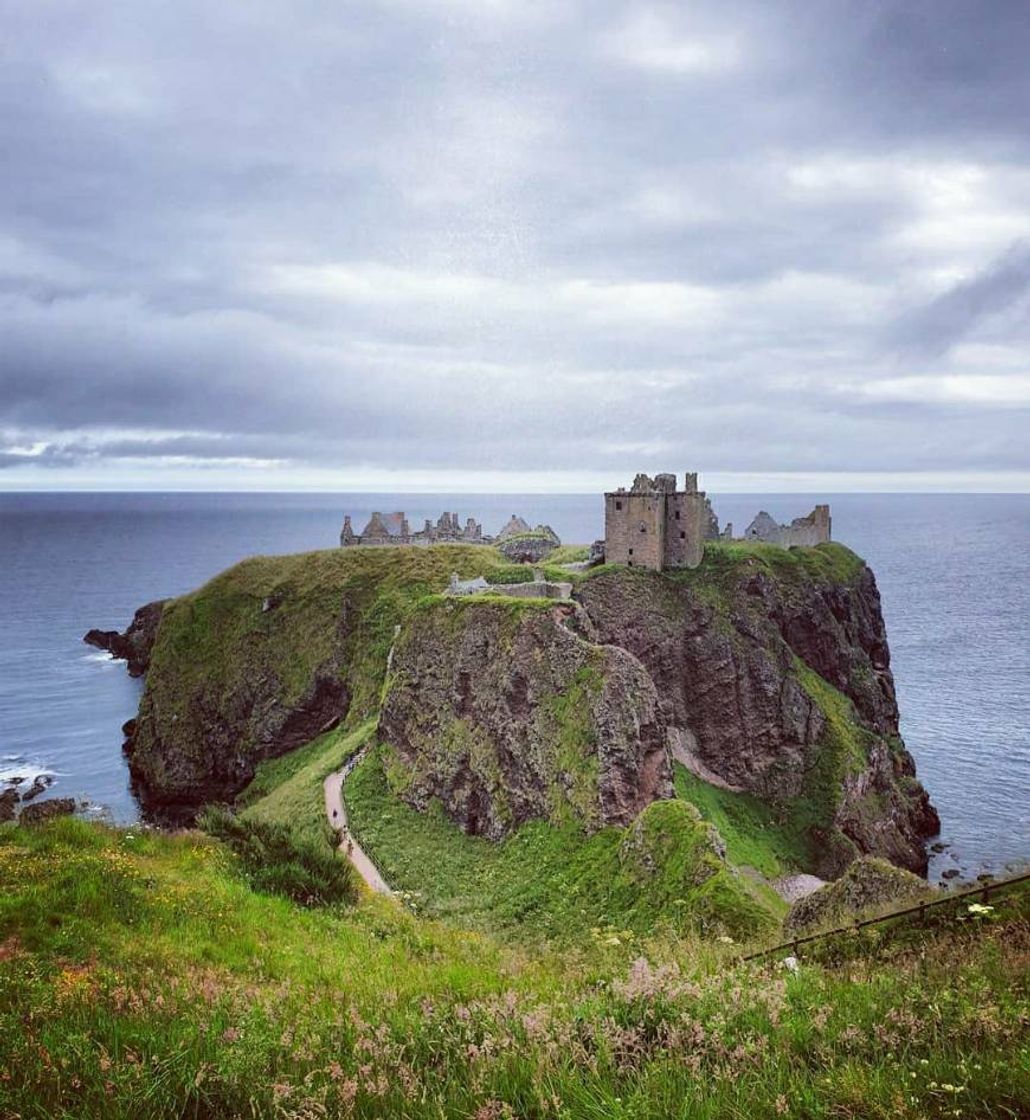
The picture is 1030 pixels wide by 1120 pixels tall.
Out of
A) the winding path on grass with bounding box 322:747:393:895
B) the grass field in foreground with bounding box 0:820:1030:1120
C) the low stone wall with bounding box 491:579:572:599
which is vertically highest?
the grass field in foreground with bounding box 0:820:1030:1120

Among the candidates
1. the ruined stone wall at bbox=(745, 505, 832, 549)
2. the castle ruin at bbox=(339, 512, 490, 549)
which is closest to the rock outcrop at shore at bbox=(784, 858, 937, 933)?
the ruined stone wall at bbox=(745, 505, 832, 549)

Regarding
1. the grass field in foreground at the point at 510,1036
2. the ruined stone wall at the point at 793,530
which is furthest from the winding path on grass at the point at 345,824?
the ruined stone wall at the point at 793,530

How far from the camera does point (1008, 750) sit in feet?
A: 240

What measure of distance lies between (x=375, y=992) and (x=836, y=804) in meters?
51.7

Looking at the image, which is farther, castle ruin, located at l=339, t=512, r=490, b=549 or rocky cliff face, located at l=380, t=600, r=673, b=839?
castle ruin, located at l=339, t=512, r=490, b=549

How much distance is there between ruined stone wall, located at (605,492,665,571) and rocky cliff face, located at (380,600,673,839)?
670 inches

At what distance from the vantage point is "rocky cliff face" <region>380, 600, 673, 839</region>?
116 feet

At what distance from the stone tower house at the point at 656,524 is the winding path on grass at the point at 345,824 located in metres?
24.2

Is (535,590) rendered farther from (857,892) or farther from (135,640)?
(135,640)

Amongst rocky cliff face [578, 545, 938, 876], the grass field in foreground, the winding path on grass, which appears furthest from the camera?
rocky cliff face [578, 545, 938, 876]

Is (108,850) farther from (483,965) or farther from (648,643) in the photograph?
(648,643)

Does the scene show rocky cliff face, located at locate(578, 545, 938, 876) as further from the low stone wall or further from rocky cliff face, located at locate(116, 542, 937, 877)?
the low stone wall

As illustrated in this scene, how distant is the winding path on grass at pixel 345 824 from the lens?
34125 mm

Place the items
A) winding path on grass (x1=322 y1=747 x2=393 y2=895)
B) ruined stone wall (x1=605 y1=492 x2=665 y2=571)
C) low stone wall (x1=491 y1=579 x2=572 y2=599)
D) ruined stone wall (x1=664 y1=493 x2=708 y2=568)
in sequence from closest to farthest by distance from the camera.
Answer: winding path on grass (x1=322 y1=747 x2=393 y2=895) → low stone wall (x1=491 y1=579 x2=572 y2=599) → ruined stone wall (x1=605 y1=492 x2=665 y2=571) → ruined stone wall (x1=664 y1=493 x2=708 y2=568)
